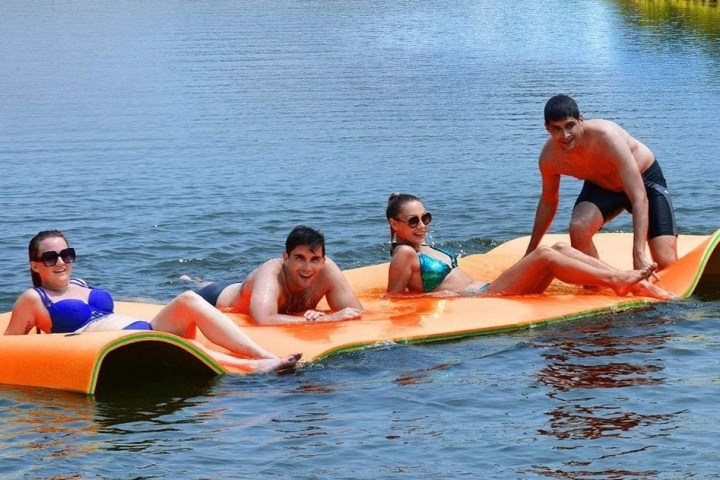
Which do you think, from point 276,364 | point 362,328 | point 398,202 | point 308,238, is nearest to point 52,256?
point 276,364

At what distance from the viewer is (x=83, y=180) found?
16734 mm

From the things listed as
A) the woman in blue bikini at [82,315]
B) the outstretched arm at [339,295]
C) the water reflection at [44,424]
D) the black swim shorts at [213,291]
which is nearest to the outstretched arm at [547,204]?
the outstretched arm at [339,295]

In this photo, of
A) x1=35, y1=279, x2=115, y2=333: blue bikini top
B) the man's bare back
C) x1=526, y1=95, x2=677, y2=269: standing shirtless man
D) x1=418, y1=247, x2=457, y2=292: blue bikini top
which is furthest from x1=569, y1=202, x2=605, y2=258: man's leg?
x1=35, y1=279, x2=115, y2=333: blue bikini top

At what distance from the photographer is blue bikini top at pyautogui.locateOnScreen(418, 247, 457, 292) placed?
959 cm

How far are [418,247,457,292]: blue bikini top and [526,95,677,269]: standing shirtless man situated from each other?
0.90m

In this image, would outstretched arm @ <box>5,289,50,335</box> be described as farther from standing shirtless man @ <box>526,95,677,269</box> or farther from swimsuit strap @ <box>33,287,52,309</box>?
standing shirtless man @ <box>526,95,677,269</box>

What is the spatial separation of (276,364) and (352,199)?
7.60 metres

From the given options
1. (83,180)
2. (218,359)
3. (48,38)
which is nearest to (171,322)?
(218,359)

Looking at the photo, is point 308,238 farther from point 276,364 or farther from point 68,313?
point 68,313

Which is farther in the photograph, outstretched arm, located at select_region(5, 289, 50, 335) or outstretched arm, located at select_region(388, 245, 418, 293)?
outstretched arm, located at select_region(388, 245, 418, 293)

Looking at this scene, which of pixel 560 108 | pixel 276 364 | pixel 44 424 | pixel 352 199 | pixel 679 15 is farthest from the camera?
pixel 679 15

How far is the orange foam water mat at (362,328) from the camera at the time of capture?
7578 millimetres

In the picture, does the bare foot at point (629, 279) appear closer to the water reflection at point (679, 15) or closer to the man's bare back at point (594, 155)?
the man's bare back at point (594, 155)

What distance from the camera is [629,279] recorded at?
9.38m
